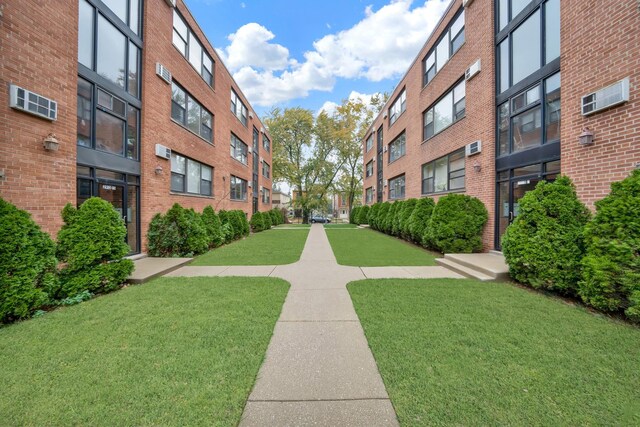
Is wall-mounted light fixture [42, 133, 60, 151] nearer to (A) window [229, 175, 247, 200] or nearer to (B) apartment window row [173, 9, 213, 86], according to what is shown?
(B) apartment window row [173, 9, 213, 86]

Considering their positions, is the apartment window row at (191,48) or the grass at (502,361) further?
the apartment window row at (191,48)

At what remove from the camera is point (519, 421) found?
182 centimetres

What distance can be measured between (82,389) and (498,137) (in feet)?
32.7

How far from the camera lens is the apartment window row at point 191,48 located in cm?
960

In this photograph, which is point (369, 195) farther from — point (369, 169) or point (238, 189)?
point (238, 189)

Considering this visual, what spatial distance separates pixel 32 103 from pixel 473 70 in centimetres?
1126

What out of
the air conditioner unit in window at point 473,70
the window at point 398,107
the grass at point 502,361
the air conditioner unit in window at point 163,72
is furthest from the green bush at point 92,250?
the window at point 398,107

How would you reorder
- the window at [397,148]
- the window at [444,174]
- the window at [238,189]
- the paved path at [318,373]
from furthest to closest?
the window at [397,148] → the window at [238,189] → the window at [444,174] → the paved path at [318,373]

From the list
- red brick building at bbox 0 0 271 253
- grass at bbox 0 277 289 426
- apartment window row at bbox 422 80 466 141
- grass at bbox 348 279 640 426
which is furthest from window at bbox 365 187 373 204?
grass at bbox 0 277 289 426

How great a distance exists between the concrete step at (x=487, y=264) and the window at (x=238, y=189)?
39.9 ft

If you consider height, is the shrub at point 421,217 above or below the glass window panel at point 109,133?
below

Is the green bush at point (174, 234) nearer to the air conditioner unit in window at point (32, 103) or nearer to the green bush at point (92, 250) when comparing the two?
the green bush at point (92, 250)

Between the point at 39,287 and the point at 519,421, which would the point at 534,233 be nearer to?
the point at 519,421

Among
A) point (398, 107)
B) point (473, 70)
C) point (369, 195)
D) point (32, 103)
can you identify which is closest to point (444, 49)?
point (473, 70)
